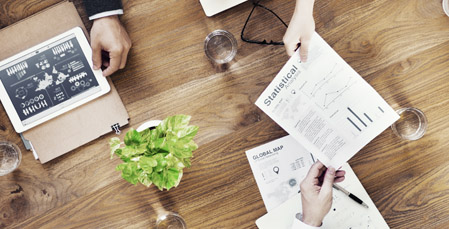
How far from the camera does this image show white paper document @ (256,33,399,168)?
1015 mm

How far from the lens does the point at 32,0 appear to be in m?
1.06

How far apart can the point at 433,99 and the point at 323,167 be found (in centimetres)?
42

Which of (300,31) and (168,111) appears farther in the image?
(168,111)

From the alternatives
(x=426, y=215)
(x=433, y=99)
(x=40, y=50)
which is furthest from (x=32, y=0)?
(x=426, y=215)

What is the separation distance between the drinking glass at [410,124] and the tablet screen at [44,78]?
38.2 inches

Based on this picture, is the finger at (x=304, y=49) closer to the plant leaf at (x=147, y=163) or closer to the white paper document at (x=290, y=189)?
the white paper document at (x=290, y=189)

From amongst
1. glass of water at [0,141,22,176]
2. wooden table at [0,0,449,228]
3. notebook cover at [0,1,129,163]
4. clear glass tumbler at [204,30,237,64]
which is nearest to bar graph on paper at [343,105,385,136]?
wooden table at [0,0,449,228]

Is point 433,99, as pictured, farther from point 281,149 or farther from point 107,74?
point 107,74

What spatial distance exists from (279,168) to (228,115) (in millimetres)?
224

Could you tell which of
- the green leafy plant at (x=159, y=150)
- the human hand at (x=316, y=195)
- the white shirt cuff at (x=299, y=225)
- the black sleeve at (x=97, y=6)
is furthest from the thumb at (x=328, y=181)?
the black sleeve at (x=97, y=6)

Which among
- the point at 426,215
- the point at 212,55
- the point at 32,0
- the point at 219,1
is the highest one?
the point at 32,0

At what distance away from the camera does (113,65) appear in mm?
1020

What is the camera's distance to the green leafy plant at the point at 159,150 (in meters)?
0.79

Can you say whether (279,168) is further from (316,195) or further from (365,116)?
(365,116)
